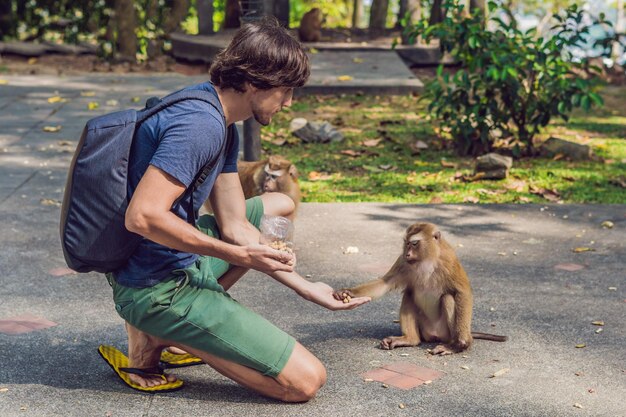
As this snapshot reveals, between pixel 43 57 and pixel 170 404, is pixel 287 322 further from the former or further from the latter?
pixel 43 57

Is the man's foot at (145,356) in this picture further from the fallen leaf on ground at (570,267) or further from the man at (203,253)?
the fallen leaf on ground at (570,267)

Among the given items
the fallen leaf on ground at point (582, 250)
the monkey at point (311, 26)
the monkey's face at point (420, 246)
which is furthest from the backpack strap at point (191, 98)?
the monkey at point (311, 26)

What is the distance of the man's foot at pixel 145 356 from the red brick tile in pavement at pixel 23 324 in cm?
79

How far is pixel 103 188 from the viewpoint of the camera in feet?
11.5

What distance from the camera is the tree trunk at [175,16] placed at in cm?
1501

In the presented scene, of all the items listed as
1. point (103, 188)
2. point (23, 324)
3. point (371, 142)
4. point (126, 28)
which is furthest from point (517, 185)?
point (126, 28)

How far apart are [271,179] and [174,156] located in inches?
112

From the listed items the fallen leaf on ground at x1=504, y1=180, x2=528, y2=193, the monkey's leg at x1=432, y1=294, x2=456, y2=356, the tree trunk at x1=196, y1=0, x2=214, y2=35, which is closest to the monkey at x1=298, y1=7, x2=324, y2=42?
the tree trunk at x1=196, y1=0, x2=214, y2=35

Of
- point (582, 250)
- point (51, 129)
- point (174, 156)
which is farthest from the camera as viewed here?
point (51, 129)

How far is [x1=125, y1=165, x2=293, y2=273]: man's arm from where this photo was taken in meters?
3.33

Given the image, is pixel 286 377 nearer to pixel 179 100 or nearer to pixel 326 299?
pixel 326 299

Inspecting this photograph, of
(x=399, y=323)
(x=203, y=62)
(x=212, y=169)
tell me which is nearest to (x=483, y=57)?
(x=399, y=323)

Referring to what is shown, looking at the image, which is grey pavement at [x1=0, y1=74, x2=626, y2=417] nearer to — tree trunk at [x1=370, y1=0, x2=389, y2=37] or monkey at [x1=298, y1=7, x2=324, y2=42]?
monkey at [x1=298, y1=7, x2=324, y2=42]

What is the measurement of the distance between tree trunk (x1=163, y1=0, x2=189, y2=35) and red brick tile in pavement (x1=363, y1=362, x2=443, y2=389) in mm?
11650
